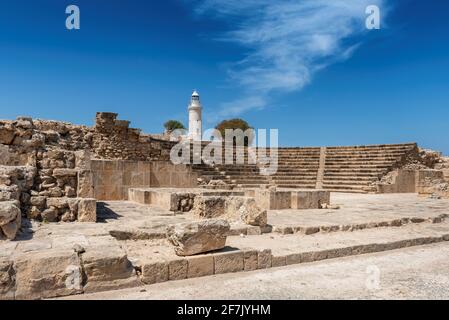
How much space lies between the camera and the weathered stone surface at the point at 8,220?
4.19m

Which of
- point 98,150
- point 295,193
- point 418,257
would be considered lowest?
point 418,257

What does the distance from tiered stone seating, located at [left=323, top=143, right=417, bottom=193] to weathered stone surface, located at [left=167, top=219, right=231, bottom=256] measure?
15017 mm

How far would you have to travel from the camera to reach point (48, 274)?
356cm

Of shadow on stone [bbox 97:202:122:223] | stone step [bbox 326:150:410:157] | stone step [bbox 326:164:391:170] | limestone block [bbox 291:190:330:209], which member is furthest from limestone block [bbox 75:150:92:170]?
stone step [bbox 326:150:410:157]

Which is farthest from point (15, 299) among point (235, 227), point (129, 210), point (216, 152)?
point (216, 152)

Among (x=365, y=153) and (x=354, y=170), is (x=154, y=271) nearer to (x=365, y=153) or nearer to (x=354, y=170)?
(x=354, y=170)

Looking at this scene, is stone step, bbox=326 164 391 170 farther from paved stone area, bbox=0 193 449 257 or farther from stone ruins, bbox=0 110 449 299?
paved stone area, bbox=0 193 449 257

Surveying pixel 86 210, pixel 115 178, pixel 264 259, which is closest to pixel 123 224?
pixel 86 210

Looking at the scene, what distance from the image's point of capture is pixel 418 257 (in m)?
5.75

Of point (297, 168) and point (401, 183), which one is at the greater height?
point (297, 168)

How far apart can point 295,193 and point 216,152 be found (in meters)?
11.5

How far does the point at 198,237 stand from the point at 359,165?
18.3 metres
